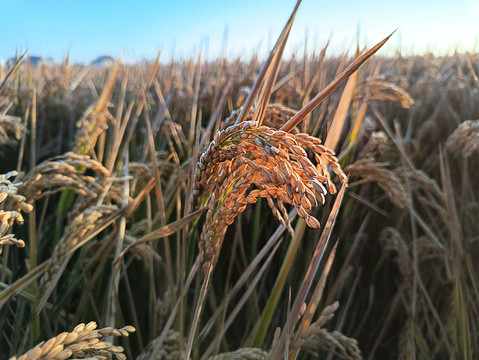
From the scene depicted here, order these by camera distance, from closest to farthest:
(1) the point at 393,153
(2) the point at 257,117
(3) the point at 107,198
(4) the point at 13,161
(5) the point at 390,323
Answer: (2) the point at 257,117, (3) the point at 107,198, (5) the point at 390,323, (1) the point at 393,153, (4) the point at 13,161

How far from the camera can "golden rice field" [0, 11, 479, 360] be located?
655 mm

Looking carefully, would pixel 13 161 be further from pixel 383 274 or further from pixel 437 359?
pixel 437 359

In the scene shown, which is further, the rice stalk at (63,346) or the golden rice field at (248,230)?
the golden rice field at (248,230)

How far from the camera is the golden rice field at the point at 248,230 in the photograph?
0.66 metres

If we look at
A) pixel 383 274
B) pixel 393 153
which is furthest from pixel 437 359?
pixel 393 153

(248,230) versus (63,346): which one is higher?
(63,346)

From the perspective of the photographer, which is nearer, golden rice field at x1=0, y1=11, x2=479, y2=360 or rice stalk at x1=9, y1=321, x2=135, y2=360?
rice stalk at x1=9, y1=321, x2=135, y2=360

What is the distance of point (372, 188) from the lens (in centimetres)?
183

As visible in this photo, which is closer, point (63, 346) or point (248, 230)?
point (63, 346)

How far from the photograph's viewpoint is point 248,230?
1.57 meters

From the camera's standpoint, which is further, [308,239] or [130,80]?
[130,80]

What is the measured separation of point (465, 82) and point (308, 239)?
1.51 metres

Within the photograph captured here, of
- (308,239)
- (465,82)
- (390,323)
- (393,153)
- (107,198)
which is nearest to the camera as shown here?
(107,198)

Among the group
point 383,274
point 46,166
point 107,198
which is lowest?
point 383,274
